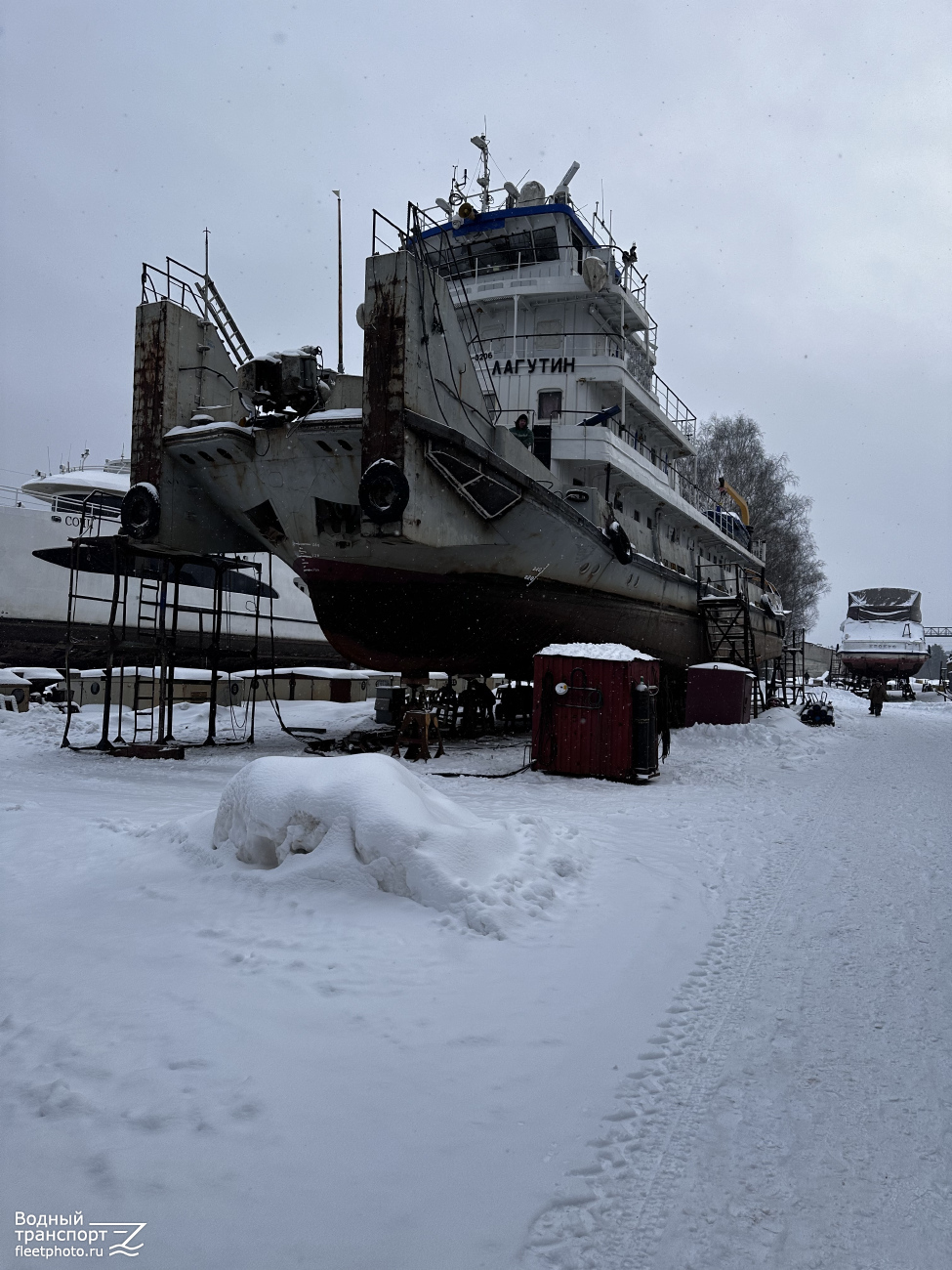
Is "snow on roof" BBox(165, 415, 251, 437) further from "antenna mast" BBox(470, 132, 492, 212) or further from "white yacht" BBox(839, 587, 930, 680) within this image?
"white yacht" BBox(839, 587, 930, 680)

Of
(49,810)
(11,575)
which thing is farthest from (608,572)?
(11,575)

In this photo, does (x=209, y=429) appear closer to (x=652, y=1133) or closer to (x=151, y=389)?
(x=151, y=389)

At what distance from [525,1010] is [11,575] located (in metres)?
21.4

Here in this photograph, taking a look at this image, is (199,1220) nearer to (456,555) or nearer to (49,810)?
(49,810)

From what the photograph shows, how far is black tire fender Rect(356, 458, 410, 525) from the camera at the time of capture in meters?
9.52

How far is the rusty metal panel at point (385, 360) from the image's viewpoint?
9.71 meters

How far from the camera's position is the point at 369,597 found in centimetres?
1173

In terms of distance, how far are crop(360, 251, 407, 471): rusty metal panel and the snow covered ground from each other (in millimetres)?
5643

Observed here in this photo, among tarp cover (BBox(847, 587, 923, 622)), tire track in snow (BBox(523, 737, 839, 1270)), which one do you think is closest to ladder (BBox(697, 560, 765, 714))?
tire track in snow (BBox(523, 737, 839, 1270))

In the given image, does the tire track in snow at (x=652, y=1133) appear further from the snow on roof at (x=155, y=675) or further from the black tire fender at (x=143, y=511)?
the snow on roof at (x=155, y=675)

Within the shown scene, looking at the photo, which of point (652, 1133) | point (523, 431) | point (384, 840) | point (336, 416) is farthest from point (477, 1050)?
point (523, 431)

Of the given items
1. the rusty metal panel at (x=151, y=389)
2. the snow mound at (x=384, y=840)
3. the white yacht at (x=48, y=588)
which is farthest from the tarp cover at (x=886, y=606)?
the snow mound at (x=384, y=840)

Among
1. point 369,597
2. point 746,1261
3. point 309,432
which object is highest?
point 309,432

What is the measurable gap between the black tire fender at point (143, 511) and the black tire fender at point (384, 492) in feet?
12.7
